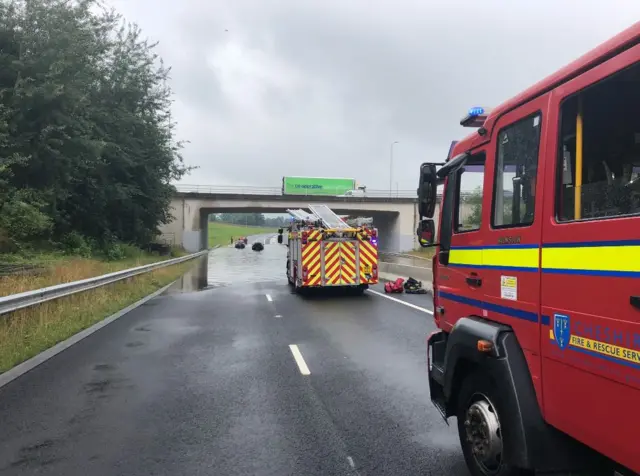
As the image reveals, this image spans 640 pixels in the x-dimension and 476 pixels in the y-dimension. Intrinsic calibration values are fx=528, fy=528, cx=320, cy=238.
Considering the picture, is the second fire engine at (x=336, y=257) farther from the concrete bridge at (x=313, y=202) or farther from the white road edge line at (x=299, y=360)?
the concrete bridge at (x=313, y=202)

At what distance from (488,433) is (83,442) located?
11.6ft

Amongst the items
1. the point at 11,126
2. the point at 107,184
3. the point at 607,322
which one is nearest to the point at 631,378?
the point at 607,322

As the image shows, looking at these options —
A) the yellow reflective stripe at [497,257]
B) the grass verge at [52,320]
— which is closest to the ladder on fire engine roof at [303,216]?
the grass verge at [52,320]

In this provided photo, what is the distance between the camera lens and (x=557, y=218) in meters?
2.92

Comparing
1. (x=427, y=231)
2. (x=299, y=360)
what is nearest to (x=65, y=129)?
(x=299, y=360)

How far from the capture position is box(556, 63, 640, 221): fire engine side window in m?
2.56

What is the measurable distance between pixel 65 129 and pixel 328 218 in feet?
41.3

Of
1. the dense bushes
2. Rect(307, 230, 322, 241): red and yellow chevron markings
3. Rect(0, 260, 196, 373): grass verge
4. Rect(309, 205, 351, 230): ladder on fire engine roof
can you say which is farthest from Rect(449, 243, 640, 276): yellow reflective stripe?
the dense bushes

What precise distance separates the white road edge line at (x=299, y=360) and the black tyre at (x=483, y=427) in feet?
11.9

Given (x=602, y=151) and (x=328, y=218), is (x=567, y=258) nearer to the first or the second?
(x=602, y=151)

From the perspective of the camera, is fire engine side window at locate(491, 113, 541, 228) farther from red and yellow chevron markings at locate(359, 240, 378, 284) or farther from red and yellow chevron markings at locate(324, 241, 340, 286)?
red and yellow chevron markings at locate(359, 240, 378, 284)

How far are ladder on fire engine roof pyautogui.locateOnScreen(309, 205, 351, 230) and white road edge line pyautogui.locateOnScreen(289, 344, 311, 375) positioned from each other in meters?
8.66

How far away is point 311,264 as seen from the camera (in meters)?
16.8

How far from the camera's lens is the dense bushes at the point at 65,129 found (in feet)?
68.7
